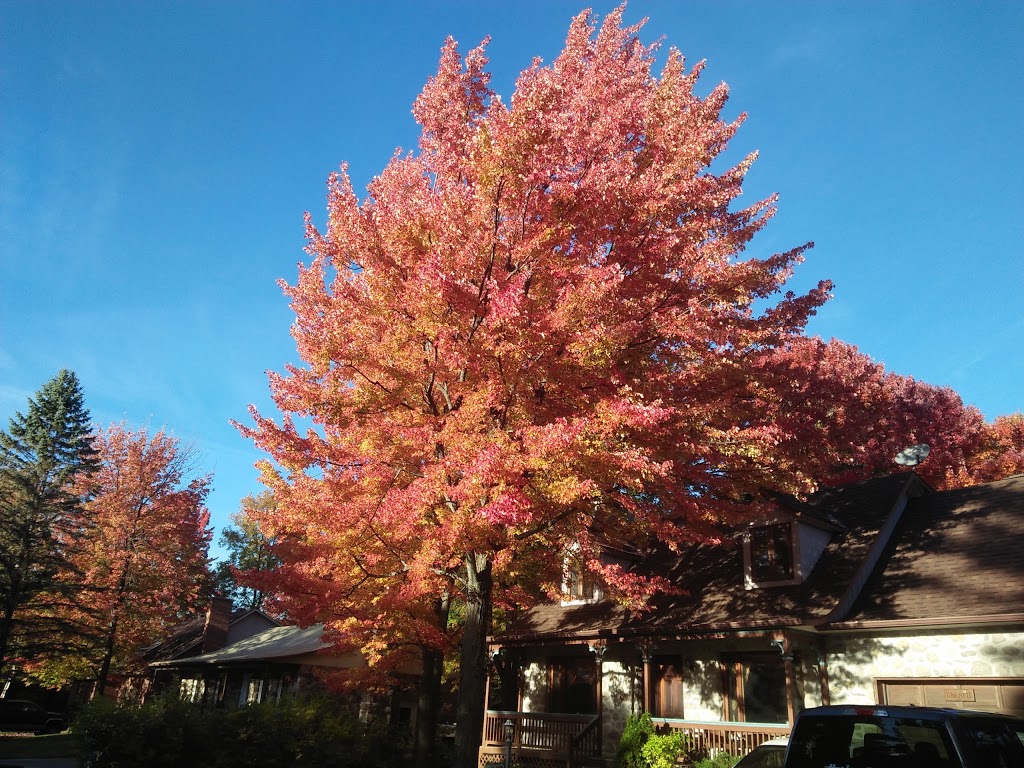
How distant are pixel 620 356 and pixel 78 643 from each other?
3447 centimetres

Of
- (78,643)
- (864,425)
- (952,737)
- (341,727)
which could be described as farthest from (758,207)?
(78,643)

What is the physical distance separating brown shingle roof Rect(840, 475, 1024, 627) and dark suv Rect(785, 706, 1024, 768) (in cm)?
717

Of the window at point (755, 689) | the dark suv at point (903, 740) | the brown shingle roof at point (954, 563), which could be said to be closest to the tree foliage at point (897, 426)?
the brown shingle roof at point (954, 563)

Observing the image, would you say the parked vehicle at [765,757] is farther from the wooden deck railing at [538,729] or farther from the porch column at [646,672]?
the wooden deck railing at [538,729]

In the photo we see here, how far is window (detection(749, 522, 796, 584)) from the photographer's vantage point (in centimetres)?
1697

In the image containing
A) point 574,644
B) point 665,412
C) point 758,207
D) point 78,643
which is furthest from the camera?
point 78,643

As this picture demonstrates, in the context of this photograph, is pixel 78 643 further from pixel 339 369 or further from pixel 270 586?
pixel 339 369

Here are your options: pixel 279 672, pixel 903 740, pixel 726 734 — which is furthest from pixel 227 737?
pixel 279 672

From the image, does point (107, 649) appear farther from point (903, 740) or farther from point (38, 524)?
point (903, 740)

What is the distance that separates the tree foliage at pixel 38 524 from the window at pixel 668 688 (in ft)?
88.8

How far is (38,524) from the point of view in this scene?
32250mm

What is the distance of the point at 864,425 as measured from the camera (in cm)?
2972

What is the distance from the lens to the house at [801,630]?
1345 centimetres

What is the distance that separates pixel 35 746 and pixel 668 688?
25.2m
